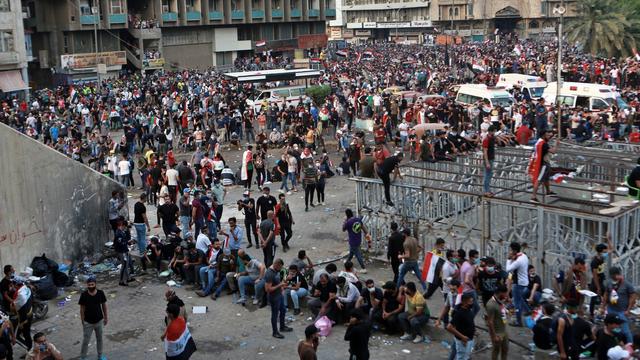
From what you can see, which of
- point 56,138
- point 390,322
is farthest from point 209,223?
point 56,138

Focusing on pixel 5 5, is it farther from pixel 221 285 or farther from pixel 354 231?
pixel 354 231

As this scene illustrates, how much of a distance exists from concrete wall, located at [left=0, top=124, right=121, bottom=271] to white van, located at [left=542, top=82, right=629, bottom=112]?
20.4m

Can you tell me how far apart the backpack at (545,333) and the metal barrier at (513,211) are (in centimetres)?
226

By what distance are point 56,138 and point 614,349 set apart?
2553 centimetres

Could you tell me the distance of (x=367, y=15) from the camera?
400ft

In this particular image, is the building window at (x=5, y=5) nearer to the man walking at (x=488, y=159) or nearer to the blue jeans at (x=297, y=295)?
the man walking at (x=488, y=159)

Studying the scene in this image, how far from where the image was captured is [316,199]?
2148cm

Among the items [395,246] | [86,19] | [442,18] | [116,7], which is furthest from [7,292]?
[442,18]

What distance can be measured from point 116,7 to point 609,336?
2343 inches

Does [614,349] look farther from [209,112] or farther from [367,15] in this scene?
[367,15]

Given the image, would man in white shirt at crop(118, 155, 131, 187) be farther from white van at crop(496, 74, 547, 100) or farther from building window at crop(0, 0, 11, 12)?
building window at crop(0, 0, 11, 12)

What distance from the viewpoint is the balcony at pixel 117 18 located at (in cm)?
6231

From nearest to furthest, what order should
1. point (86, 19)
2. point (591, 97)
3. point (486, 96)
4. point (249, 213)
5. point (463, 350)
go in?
point (463, 350) → point (249, 213) → point (591, 97) → point (486, 96) → point (86, 19)

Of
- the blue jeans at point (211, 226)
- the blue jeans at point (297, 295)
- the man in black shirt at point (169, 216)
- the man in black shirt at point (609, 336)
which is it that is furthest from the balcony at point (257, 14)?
the man in black shirt at point (609, 336)
